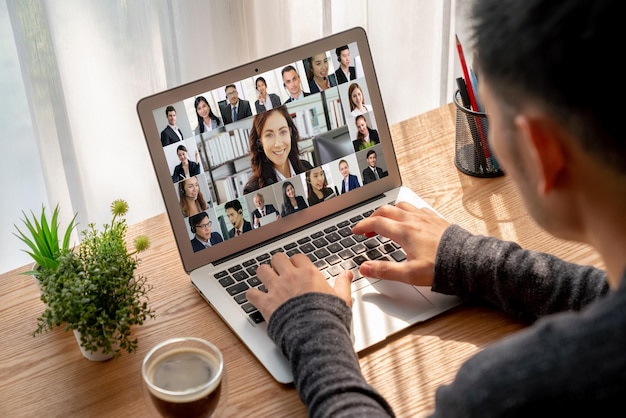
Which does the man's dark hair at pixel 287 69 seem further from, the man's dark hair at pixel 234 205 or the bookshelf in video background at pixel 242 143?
the man's dark hair at pixel 234 205

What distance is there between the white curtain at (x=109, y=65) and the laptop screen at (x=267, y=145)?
0.44m

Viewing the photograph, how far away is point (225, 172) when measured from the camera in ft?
3.77

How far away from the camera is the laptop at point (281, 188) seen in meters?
1.09

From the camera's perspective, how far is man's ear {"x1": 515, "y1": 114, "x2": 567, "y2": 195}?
680 mm

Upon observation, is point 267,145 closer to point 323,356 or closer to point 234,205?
point 234,205

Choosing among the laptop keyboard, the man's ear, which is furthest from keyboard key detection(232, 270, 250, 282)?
the man's ear

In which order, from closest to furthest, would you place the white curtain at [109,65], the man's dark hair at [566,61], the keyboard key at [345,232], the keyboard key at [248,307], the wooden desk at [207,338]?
the man's dark hair at [566,61]
the wooden desk at [207,338]
the keyboard key at [248,307]
the keyboard key at [345,232]
the white curtain at [109,65]

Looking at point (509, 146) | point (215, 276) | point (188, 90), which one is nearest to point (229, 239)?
point (215, 276)

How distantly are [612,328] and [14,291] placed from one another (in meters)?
0.87

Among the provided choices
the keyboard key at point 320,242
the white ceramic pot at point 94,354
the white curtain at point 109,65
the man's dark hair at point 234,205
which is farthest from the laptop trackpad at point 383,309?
the white curtain at point 109,65

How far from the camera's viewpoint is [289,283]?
1.06 metres

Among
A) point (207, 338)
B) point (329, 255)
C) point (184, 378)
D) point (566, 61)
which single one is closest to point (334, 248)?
point (329, 255)

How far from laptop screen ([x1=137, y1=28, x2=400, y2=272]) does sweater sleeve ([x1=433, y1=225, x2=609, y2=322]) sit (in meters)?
0.23

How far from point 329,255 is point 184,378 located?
0.34m
